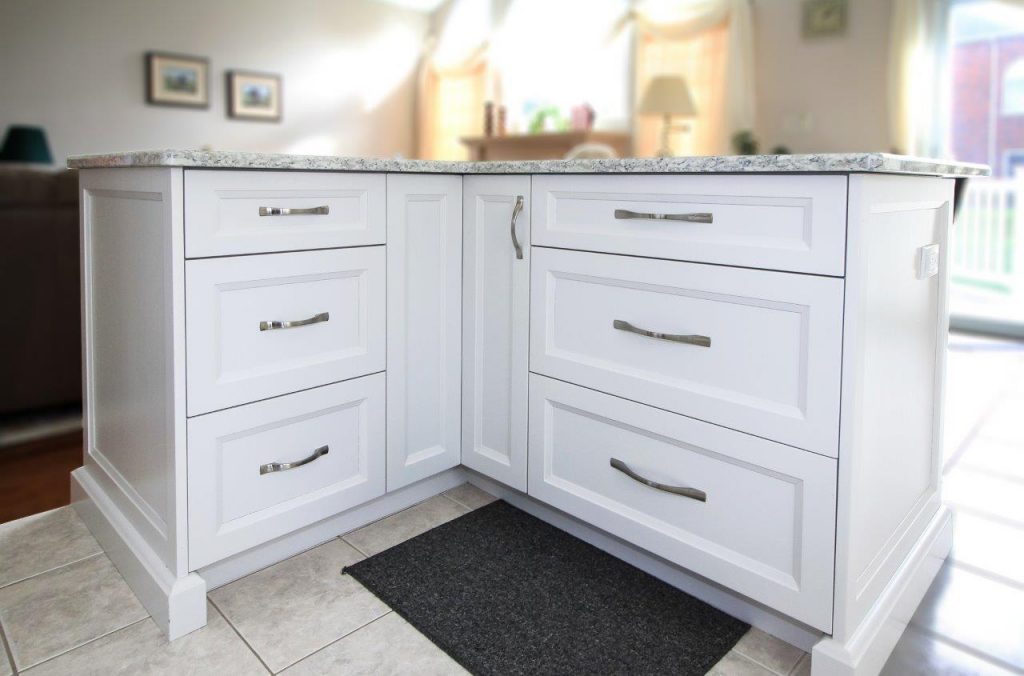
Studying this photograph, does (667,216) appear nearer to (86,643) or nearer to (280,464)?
(280,464)

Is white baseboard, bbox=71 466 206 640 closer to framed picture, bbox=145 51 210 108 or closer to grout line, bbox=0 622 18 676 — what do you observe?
grout line, bbox=0 622 18 676

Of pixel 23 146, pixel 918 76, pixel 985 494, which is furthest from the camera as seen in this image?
pixel 23 146

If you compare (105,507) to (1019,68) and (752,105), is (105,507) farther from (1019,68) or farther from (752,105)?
(1019,68)

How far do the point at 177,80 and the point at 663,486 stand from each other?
591 centimetres

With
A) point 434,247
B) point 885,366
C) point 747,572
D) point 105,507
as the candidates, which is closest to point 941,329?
point 885,366

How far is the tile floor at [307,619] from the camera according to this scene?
50.0 inches

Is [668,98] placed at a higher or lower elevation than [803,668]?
higher

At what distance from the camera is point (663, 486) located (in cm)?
140

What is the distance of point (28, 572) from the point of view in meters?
1.56

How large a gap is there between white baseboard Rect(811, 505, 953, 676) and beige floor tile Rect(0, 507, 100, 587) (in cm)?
149

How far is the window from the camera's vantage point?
454cm

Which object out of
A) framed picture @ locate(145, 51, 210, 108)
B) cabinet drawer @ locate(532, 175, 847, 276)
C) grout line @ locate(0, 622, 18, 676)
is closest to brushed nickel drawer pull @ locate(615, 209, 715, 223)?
cabinet drawer @ locate(532, 175, 847, 276)

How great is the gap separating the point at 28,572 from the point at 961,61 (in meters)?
5.40

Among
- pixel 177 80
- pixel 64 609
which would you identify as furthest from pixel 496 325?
pixel 177 80
